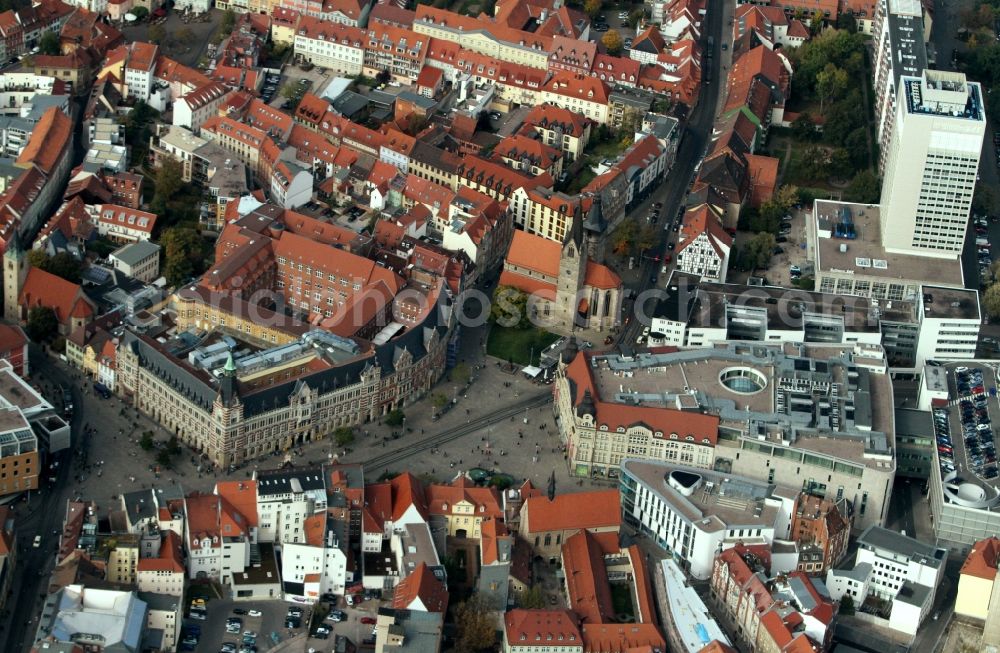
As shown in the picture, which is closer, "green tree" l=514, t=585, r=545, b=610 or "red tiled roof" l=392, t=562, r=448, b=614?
"red tiled roof" l=392, t=562, r=448, b=614

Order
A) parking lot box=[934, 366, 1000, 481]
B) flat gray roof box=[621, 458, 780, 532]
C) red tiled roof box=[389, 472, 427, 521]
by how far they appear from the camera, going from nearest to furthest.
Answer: red tiled roof box=[389, 472, 427, 521] < flat gray roof box=[621, 458, 780, 532] < parking lot box=[934, 366, 1000, 481]

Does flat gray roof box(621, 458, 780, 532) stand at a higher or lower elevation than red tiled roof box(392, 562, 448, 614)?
higher

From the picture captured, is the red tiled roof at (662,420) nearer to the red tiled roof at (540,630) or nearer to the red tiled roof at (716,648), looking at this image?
the red tiled roof at (540,630)

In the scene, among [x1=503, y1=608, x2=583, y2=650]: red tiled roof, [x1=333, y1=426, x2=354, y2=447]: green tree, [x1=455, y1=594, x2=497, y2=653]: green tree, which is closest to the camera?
[x1=503, y1=608, x2=583, y2=650]: red tiled roof

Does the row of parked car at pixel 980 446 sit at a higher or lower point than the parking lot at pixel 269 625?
higher

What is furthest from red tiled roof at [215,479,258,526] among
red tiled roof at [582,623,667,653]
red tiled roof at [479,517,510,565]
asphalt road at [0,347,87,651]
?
red tiled roof at [582,623,667,653]

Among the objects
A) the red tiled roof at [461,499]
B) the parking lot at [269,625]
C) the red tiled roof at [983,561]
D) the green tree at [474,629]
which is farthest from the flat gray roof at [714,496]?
the parking lot at [269,625]

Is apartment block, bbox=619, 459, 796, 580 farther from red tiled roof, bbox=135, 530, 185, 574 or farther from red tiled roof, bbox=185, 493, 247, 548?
red tiled roof, bbox=135, 530, 185, 574

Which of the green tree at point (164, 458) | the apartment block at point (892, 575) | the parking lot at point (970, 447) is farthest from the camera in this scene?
the green tree at point (164, 458)
